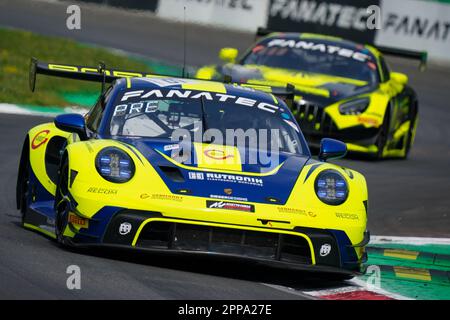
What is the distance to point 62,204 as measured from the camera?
25.1ft

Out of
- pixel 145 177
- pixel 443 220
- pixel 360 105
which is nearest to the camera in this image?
pixel 145 177

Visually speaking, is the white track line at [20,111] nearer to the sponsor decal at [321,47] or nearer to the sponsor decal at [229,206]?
the sponsor decal at [321,47]

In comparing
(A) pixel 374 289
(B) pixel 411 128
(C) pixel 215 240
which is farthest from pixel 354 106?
(C) pixel 215 240

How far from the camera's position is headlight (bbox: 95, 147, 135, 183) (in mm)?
7367

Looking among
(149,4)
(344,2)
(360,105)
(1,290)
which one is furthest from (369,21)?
(1,290)

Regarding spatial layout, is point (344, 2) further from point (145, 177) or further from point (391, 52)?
point (145, 177)

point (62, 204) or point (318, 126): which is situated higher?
point (318, 126)

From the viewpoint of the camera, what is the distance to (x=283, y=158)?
8.08m

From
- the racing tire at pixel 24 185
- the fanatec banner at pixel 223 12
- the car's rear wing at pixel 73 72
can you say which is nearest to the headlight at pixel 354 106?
the car's rear wing at pixel 73 72

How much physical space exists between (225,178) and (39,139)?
72.7 inches

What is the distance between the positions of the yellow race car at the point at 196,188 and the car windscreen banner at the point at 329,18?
1710cm

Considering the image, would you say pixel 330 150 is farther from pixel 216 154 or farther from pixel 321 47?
pixel 321 47

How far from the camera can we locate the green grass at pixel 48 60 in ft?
54.9
